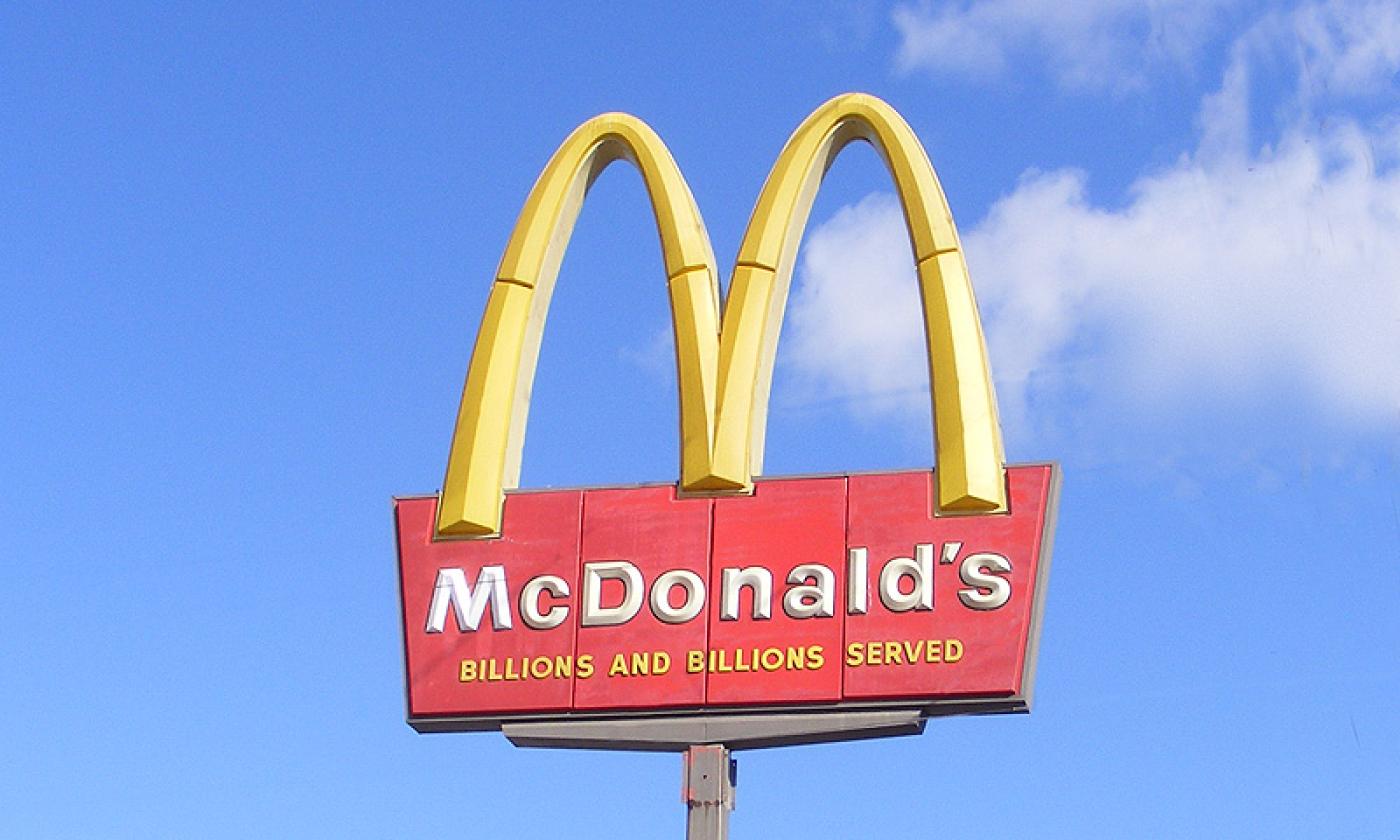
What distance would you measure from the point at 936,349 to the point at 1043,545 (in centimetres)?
179

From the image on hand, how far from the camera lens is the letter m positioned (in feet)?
63.0

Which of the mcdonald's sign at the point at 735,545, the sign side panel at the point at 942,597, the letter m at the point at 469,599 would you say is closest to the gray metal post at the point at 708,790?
the mcdonald's sign at the point at 735,545

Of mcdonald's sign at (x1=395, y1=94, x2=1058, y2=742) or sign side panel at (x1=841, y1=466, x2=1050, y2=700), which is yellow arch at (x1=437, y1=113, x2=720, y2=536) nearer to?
mcdonald's sign at (x1=395, y1=94, x2=1058, y2=742)

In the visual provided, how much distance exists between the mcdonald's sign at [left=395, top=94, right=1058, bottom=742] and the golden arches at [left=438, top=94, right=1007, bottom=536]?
2 centimetres

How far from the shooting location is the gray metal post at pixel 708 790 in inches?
704

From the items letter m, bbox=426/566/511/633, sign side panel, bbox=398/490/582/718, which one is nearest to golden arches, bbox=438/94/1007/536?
sign side panel, bbox=398/490/582/718

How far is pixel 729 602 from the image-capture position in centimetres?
1866

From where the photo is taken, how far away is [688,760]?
719 inches

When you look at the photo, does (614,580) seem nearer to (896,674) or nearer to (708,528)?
(708,528)

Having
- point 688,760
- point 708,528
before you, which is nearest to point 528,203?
point 708,528

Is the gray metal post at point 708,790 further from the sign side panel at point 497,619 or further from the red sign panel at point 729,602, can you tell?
the sign side panel at point 497,619

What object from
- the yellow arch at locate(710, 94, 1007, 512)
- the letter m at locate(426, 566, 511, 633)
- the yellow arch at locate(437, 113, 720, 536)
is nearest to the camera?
the yellow arch at locate(710, 94, 1007, 512)

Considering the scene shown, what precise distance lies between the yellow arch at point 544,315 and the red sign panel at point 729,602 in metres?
0.32

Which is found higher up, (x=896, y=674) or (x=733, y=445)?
(x=733, y=445)
